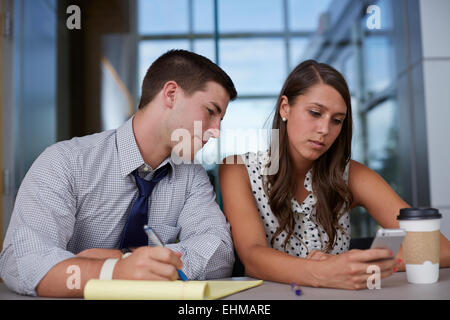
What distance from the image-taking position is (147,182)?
129 cm

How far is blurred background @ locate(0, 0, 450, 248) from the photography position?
278 centimetres

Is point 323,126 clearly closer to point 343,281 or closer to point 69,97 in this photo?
point 343,281

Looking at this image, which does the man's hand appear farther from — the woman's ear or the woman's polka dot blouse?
the woman's ear

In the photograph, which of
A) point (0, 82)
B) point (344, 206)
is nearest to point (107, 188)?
point (344, 206)

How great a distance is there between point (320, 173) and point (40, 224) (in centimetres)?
94

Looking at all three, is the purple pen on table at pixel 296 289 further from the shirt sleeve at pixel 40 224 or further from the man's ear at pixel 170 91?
the man's ear at pixel 170 91

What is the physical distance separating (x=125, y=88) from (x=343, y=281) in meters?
3.49

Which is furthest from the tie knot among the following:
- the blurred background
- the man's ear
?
the blurred background

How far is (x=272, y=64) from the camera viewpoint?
396 cm

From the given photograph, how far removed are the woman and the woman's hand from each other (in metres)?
0.41

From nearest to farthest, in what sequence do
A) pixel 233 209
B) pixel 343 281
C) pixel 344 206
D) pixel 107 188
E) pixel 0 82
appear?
1. pixel 343 281
2. pixel 107 188
3. pixel 233 209
4. pixel 344 206
5. pixel 0 82

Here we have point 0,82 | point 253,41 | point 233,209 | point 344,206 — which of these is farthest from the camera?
point 253,41

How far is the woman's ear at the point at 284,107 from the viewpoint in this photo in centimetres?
155

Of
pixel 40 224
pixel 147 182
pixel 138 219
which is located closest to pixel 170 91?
pixel 147 182
